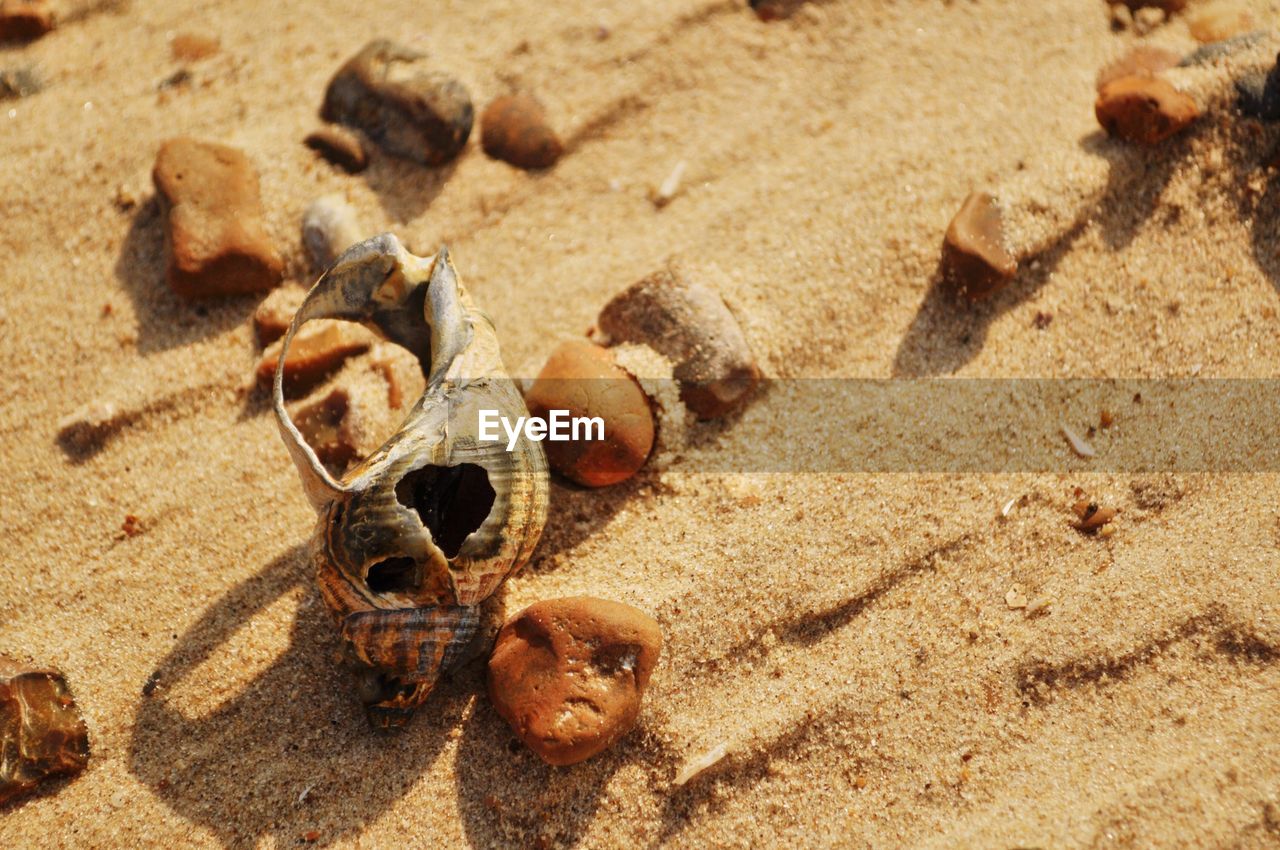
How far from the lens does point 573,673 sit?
2318 mm

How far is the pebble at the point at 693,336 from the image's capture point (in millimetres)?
2795

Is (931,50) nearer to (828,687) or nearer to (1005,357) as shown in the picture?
(1005,357)

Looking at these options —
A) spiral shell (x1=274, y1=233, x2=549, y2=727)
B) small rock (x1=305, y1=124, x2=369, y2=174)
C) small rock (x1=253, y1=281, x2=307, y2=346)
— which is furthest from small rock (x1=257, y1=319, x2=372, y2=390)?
small rock (x1=305, y1=124, x2=369, y2=174)

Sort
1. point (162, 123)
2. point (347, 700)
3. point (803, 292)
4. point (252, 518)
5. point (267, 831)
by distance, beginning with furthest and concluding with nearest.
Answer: point (162, 123), point (803, 292), point (252, 518), point (347, 700), point (267, 831)

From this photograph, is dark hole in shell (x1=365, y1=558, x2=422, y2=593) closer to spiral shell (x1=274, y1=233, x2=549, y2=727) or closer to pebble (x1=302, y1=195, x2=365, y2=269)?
spiral shell (x1=274, y1=233, x2=549, y2=727)

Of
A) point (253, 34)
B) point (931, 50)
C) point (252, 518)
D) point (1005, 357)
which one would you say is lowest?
point (252, 518)

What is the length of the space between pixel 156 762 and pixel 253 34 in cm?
252

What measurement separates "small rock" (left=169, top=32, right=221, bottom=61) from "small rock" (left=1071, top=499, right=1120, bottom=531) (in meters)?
3.28

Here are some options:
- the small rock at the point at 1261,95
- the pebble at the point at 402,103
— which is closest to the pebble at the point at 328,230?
the pebble at the point at 402,103

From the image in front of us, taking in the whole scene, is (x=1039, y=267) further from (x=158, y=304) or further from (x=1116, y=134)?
(x=158, y=304)

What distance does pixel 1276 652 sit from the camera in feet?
7.88

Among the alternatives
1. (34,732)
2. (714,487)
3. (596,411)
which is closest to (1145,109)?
(714,487)

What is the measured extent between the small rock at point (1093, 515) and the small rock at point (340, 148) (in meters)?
2.51

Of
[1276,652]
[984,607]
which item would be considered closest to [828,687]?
[984,607]
